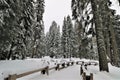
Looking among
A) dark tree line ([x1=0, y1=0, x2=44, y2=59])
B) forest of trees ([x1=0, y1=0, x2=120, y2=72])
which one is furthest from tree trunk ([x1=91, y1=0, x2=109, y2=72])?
dark tree line ([x1=0, y1=0, x2=44, y2=59])

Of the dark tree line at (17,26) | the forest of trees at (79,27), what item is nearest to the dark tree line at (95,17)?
the forest of trees at (79,27)

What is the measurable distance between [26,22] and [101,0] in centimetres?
1385

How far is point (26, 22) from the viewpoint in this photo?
24.2m

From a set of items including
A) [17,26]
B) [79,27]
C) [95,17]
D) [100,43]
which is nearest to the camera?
[100,43]

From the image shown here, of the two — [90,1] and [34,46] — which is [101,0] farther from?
[34,46]

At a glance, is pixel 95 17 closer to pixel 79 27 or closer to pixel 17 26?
pixel 79 27

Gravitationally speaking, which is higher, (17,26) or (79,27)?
(17,26)

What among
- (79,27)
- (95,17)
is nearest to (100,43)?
(95,17)

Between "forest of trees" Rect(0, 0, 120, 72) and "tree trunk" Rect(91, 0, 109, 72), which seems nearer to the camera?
"tree trunk" Rect(91, 0, 109, 72)

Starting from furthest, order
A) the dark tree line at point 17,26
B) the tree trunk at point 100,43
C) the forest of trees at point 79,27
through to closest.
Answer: the dark tree line at point 17,26, the forest of trees at point 79,27, the tree trunk at point 100,43

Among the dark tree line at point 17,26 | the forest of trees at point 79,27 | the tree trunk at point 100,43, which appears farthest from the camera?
the dark tree line at point 17,26

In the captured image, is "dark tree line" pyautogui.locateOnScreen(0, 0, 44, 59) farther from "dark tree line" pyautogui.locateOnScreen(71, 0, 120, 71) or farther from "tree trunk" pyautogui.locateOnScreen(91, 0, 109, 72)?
"tree trunk" pyautogui.locateOnScreen(91, 0, 109, 72)

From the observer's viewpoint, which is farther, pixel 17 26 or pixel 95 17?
pixel 17 26

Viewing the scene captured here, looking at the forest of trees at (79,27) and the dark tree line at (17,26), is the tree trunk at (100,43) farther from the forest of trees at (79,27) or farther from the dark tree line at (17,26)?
the dark tree line at (17,26)
